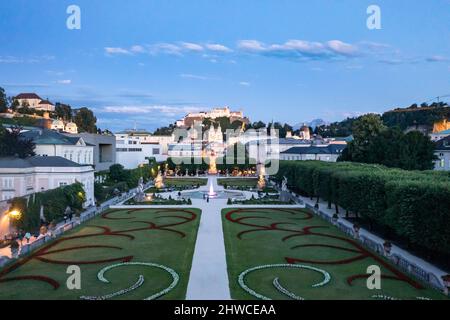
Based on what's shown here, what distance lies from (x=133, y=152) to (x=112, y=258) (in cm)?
9499

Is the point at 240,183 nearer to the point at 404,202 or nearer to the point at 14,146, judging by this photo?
the point at 14,146

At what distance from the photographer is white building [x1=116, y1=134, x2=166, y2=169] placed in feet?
385

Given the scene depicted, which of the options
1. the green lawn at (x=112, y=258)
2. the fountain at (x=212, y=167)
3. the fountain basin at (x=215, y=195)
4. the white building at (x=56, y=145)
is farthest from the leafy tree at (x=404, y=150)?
the fountain at (x=212, y=167)

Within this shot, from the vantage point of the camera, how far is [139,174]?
85.9 metres

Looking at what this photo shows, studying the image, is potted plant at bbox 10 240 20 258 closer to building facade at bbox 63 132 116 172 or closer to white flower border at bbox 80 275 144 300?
white flower border at bbox 80 275 144 300

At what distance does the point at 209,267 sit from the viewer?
82.7ft

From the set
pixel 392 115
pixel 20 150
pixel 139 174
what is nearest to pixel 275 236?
pixel 20 150

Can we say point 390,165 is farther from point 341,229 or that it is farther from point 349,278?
point 349,278

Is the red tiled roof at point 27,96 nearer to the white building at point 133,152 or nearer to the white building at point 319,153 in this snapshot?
the white building at point 133,152

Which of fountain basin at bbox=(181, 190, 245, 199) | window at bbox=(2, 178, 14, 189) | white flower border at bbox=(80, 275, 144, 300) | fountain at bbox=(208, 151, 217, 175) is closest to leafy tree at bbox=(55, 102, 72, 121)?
fountain at bbox=(208, 151, 217, 175)

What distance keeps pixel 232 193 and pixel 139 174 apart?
25095 millimetres

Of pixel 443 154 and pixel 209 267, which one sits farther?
pixel 443 154

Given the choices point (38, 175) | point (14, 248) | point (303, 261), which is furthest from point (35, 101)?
point (303, 261)

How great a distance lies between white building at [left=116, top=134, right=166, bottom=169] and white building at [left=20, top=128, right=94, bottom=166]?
40.1 meters
